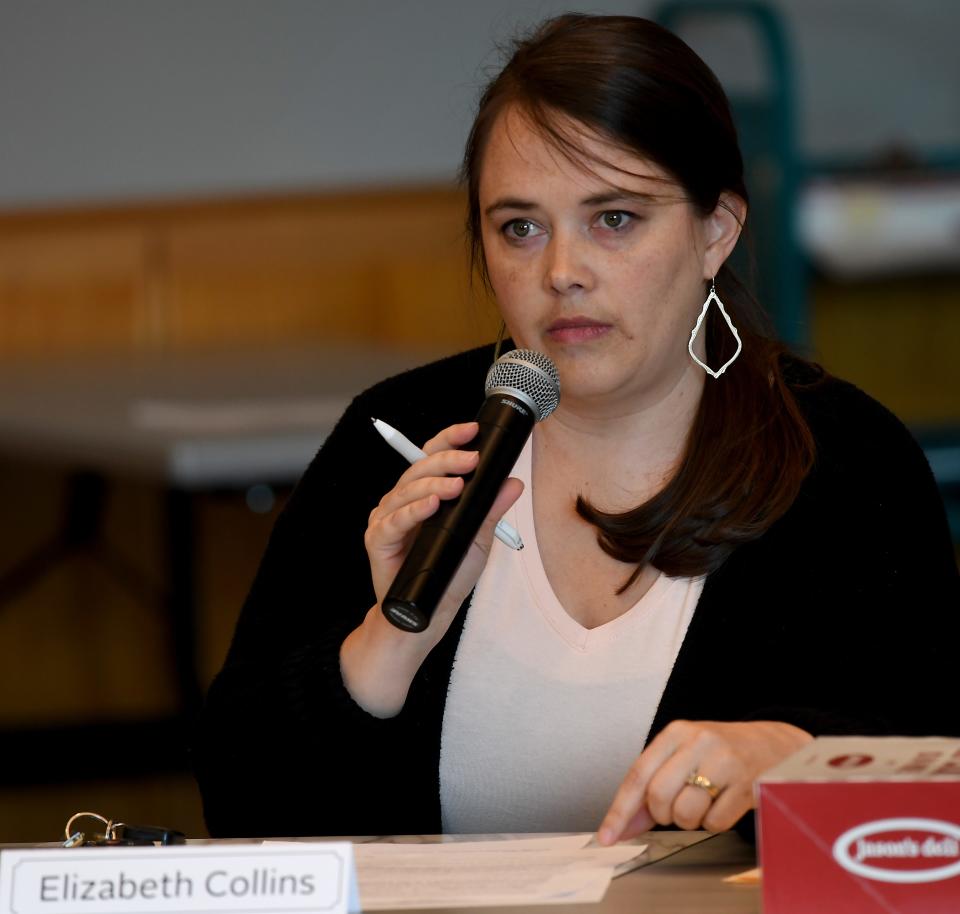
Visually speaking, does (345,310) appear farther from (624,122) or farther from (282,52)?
(624,122)

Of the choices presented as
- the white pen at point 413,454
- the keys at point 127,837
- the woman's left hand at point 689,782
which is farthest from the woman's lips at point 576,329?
the keys at point 127,837

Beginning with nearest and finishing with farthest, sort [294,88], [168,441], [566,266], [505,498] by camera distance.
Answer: [505,498]
[566,266]
[168,441]
[294,88]

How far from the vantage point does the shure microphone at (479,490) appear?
3.47ft

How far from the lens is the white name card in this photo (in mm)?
968

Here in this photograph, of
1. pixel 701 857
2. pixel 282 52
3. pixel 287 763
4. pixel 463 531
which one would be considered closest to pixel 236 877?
pixel 463 531

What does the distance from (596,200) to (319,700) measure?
1.75ft

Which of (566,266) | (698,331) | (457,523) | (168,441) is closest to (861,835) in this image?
(457,523)

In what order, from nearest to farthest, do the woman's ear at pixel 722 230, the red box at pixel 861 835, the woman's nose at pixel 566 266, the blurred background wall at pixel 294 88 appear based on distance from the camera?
1. the red box at pixel 861 835
2. the woman's nose at pixel 566 266
3. the woman's ear at pixel 722 230
4. the blurred background wall at pixel 294 88

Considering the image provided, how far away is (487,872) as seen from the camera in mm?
1160

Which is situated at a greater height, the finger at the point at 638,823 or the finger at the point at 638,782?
the finger at the point at 638,782

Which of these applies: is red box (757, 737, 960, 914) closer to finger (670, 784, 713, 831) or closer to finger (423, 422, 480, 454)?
finger (670, 784, 713, 831)

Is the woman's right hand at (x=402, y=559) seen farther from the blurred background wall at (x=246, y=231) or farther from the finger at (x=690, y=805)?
the blurred background wall at (x=246, y=231)

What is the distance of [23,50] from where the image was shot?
16.0ft

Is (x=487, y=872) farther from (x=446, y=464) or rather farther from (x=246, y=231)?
(x=246, y=231)
